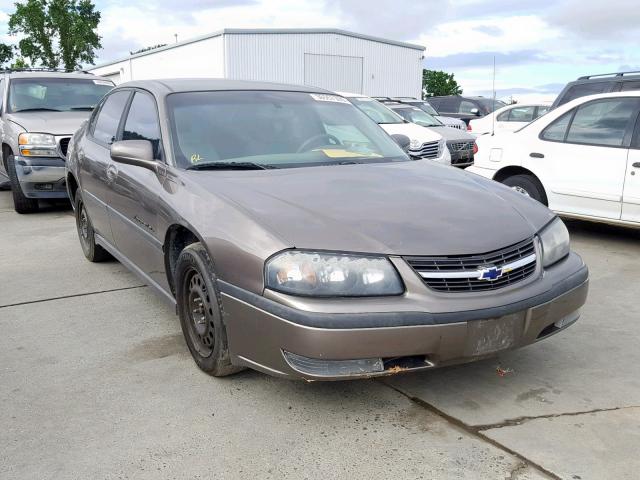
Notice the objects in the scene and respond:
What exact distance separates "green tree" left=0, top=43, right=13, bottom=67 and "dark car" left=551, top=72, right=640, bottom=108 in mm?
66370

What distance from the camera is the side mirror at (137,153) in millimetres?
3715

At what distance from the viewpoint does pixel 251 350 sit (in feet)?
9.45

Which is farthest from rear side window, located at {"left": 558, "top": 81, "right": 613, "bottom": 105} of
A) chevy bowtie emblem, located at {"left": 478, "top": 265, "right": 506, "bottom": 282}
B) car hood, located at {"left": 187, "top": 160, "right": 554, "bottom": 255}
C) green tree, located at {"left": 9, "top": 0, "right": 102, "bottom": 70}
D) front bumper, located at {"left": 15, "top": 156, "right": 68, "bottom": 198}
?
green tree, located at {"left": 9, "top": 0, "right": 102, "bottom": 70}

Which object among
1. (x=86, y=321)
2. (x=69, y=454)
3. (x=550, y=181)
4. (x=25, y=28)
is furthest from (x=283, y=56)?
(x=25, y=28)

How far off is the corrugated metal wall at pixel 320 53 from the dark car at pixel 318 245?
68.2 feet

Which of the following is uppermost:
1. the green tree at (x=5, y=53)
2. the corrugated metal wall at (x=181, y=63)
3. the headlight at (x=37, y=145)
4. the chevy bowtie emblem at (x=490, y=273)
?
the green tree at (x=5, y=53)

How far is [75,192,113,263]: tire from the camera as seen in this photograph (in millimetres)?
5609

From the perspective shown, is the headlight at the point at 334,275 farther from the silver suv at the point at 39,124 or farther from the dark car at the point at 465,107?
the dark car at the point at 465,107

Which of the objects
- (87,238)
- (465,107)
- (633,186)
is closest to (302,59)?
(465,107)

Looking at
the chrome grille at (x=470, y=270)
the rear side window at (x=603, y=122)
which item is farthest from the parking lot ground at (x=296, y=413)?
the rear side window at (x=603, y=122)

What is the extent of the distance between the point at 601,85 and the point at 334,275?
24.7ft

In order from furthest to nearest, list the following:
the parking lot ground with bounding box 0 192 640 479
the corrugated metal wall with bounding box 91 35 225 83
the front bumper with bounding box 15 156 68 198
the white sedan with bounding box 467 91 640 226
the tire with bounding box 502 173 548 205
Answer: the corrugated metal wall with bounding box 91 35 225 83, the front bumper with bounding box 15 156 68 198, the tire with bounding box 502 173 548 205, the white sedan with bounding box 467 91 640 226, the parking lot ground with bounding box 0 192 640 479

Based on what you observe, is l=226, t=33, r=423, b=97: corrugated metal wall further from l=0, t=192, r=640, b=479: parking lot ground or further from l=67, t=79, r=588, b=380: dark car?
l=0, t=192, r=640, b=479: parking lot ground

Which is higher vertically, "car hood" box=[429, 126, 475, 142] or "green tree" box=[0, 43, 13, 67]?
"green tree" box=[0, 43, 13, 67]
